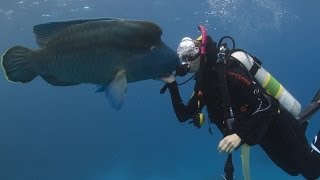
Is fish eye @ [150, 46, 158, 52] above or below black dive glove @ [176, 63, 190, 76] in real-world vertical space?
above

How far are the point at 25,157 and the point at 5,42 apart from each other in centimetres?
1116

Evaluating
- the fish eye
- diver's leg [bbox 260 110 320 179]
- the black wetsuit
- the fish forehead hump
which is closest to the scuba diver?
the black wetsuit

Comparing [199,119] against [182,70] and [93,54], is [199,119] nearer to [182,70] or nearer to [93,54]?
[182,70]

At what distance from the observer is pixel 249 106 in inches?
208

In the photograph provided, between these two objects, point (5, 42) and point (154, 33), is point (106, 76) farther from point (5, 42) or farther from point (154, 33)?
point (5, 42)

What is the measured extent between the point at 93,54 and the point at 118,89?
1.22 feet

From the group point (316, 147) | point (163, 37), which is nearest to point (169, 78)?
point (316, 147)

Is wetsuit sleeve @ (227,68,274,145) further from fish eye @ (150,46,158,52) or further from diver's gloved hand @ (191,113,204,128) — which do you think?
fish eye @ (150,46,158,52)

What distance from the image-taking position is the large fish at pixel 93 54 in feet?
12.3

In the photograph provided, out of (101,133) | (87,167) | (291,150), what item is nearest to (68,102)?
(101,133)

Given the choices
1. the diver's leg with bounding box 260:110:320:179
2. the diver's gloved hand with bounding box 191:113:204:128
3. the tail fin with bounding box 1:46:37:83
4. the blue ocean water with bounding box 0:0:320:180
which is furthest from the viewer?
the blue ocean water with bounding box 0:0:320:180

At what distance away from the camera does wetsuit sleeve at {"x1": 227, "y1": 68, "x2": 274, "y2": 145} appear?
16.9 ft

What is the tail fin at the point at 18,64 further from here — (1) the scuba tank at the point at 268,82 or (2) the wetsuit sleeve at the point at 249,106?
(1) the scuba tank at the point at 268,82

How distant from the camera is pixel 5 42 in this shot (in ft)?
137
